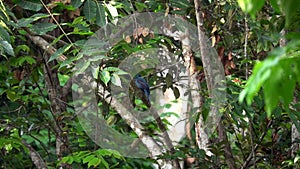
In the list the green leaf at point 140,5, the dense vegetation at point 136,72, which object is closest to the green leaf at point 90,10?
the dense vegetation at point 136,72

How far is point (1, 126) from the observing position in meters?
2.00

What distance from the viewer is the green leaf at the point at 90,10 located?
1.66 meters

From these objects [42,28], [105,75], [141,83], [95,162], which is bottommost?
[95,162]

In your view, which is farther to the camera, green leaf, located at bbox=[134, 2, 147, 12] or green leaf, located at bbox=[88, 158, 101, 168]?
green leaf, located at bbox=[134, 2, 147, 12]

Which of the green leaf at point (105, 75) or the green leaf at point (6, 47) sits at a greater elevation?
the green leaf at point (6, 47)

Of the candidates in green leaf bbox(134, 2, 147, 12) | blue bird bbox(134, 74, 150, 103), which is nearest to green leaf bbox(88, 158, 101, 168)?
blue bird bbox(134, 74, 150, 103)

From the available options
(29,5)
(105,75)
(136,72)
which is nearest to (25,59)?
Answer: (29,5)

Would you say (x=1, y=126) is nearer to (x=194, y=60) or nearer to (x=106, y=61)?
(x=106, y=61)

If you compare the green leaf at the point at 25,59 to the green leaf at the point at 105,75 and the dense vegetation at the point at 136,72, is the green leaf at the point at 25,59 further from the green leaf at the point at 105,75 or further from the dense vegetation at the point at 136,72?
the green leaf at the point at 105,75

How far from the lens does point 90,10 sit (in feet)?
5.47

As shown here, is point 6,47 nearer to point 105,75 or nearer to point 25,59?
point 105,75

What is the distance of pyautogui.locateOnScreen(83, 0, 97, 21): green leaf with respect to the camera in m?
1.66

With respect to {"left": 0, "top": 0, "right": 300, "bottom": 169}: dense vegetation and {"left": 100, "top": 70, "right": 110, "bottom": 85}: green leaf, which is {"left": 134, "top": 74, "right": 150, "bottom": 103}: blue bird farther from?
{"left": 100, "top": 70, "right": 110, "bottom": 85}: green leaf

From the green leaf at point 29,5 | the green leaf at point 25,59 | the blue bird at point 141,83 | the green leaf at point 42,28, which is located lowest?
the blue bird at point 141,83
